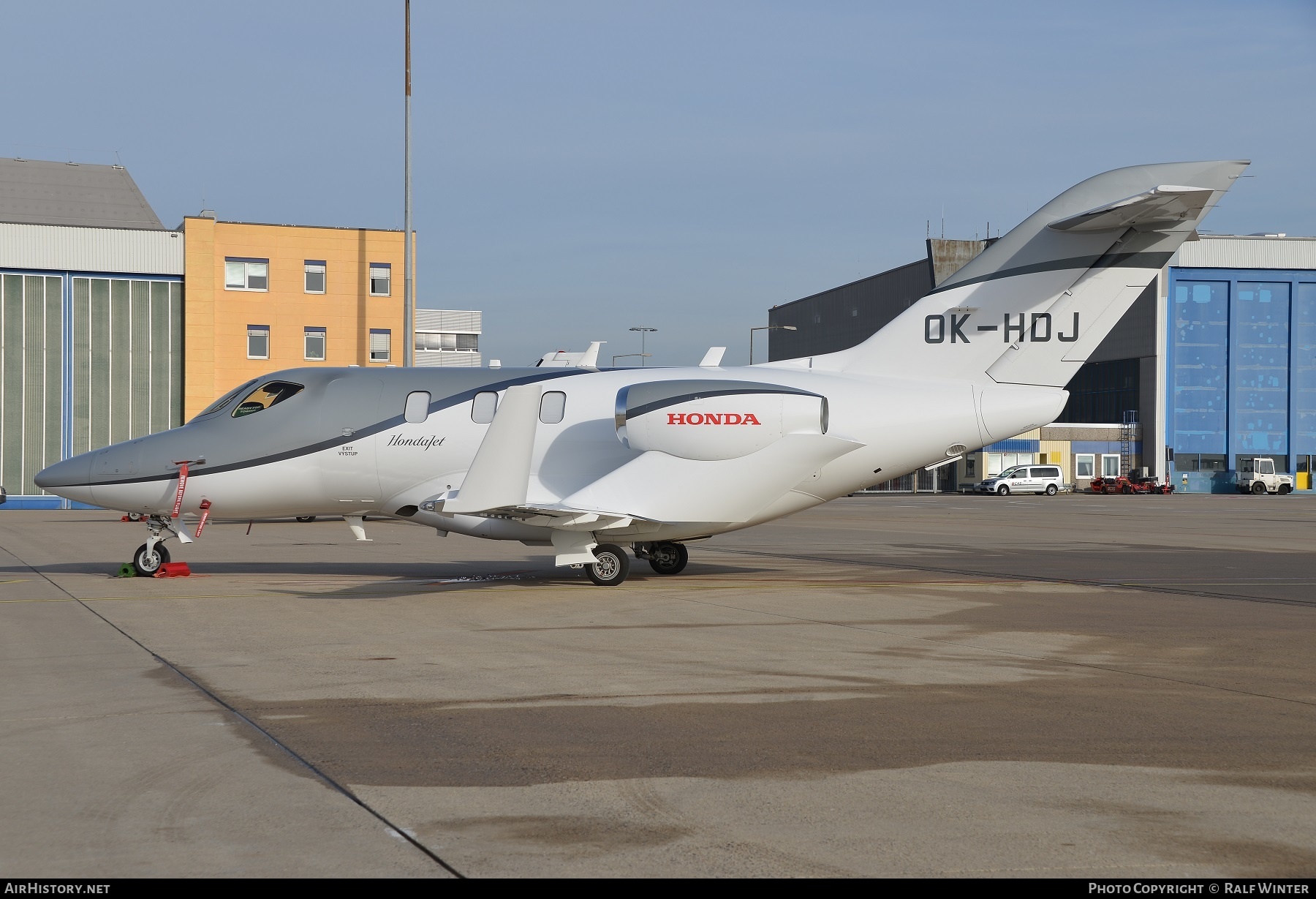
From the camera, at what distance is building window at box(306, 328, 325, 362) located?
55500 mm

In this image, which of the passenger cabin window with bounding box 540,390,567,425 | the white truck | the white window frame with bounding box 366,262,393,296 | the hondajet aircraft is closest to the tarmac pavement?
the hondajet aircraft

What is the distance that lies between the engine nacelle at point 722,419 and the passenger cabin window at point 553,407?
1386 millimetres

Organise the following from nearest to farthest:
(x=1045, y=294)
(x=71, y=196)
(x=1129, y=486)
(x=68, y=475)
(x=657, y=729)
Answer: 1. (x=657, y=729)
2. (x=1045, y=294)
3. (x=68, y=475)
4. (x=71, y=196)
5. (x=1129, y=486)

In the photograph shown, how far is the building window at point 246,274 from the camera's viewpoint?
180 feet

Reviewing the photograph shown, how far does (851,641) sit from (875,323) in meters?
89.4

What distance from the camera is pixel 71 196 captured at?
5847 cm

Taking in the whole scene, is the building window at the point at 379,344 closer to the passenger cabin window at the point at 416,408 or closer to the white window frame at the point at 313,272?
the white window frame at the point at 313,272

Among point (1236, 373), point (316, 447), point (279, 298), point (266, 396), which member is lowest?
point (316, 447)

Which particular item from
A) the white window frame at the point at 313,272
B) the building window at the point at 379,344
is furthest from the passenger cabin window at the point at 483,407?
the white window frame at the point at 313,272

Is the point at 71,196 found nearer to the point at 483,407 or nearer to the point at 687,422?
the point at 483,407

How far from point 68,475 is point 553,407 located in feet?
24.0

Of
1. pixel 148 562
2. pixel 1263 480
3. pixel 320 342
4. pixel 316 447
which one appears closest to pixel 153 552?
pixel 148 562

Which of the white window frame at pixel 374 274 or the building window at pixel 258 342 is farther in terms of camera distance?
the white window frame at pixel 374 274

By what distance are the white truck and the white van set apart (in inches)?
526
